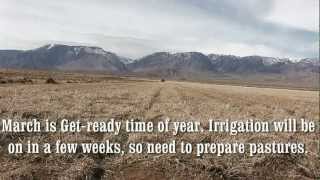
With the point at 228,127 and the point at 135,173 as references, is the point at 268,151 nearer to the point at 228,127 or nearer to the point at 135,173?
the point at 228,127

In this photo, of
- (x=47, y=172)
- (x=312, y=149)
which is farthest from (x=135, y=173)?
(x=312, y=149)

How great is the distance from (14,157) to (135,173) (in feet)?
10.7

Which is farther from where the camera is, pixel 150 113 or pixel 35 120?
pixel 150 113

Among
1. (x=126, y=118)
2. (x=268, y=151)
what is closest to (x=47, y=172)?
(x=268, y=151)

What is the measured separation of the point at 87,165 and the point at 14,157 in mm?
2064

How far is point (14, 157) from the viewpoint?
11.8m

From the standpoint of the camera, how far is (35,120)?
1620 centimetres

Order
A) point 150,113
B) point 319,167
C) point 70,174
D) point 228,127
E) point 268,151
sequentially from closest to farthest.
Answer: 1. point 70,174
2. point 319,167
3. point 268,151
4. point 228,127
5. point 150,113

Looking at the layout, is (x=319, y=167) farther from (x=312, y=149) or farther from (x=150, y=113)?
(x=150, y=113)

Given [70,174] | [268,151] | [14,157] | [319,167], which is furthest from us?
[268,151]

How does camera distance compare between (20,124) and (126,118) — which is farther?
(126,118)

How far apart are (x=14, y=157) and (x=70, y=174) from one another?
209 centimetres

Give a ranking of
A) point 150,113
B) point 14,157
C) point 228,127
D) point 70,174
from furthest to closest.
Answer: point 150,113
point 228,127
point 14,157
point 70,174

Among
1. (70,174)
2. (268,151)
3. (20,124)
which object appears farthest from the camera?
(20,124)
